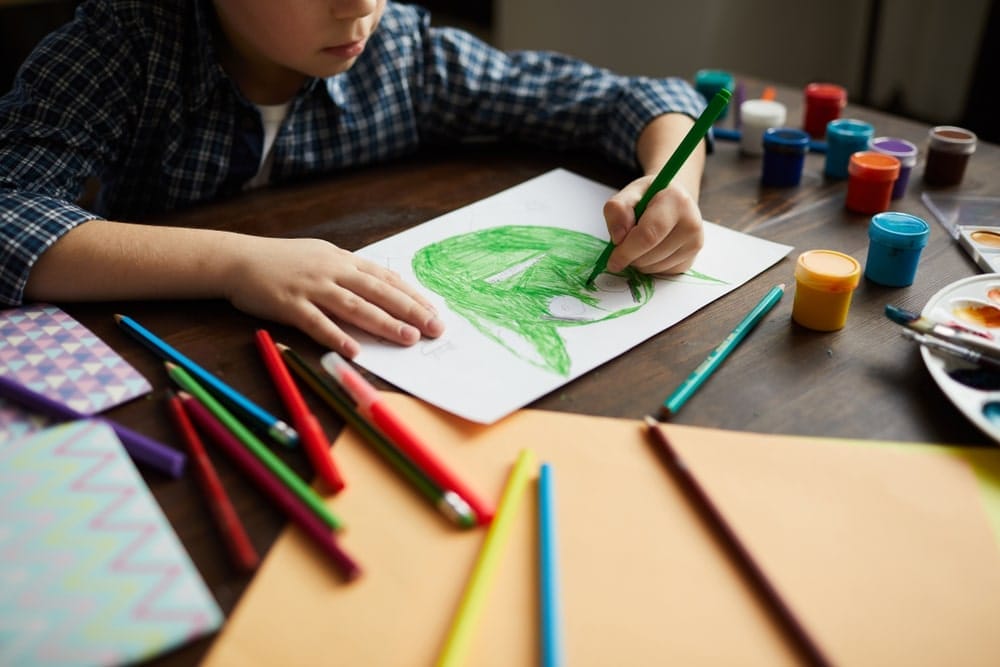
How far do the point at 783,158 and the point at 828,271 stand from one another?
28 centimetres

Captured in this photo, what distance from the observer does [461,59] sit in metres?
0.97

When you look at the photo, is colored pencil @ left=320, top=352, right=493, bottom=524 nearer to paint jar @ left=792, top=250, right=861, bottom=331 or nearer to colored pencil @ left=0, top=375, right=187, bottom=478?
colored pencil @ left=0, top=375, right=187, bottom=478

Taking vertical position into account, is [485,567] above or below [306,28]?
below

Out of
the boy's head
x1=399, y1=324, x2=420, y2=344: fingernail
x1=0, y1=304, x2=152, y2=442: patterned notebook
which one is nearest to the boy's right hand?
x1=399, y1=324, x2=420, y2=344: fingernail

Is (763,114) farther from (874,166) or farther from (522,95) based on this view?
(522,95)

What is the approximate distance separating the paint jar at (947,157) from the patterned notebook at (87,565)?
0.81 m

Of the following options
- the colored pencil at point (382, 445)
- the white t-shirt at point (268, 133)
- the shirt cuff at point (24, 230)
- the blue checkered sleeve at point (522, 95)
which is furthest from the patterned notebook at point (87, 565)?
the blue checkered sleeve at point (522, 95)

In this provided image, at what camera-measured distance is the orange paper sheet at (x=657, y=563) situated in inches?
14.3

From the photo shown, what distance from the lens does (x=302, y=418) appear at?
0.48 m

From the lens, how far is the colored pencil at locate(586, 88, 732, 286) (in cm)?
61

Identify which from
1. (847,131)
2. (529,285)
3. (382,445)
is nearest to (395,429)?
(382,445)

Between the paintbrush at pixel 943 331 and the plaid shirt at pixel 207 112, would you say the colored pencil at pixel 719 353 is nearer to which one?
the paintbrush at pixel 943 331

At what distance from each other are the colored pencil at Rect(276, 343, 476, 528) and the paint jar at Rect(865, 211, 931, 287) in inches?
16.9

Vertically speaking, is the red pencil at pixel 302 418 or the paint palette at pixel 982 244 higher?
the paint palette at pixel 982 244
